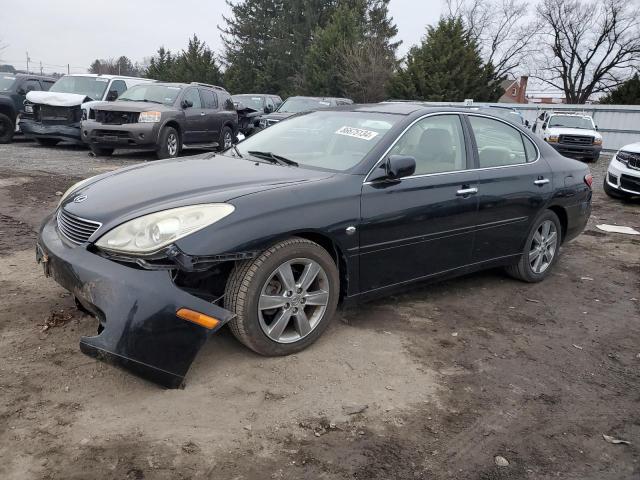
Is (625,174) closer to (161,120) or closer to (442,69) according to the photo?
(161,120)

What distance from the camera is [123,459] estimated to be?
2482 mm

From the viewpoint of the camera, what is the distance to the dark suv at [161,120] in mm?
11602

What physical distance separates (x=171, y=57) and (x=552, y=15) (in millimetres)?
33020

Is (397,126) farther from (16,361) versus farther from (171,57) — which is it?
(171,57)

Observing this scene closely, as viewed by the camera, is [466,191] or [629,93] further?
[629,93]

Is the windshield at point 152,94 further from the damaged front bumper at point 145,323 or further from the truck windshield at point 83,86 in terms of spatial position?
the damaged front bumper at point 145,323

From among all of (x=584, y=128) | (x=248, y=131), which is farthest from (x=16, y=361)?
(x=584, y=128)

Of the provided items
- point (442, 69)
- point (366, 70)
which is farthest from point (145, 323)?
point (366, 70)

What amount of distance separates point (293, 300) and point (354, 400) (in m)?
0.69

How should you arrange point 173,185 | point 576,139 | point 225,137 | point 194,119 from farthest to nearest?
point 576,139, point 225,137, point 194,119, point 173,185

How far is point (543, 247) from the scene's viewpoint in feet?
17.5

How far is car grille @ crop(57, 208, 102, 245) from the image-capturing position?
325 centimetres

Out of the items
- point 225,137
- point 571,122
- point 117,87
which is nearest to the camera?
point 117,87

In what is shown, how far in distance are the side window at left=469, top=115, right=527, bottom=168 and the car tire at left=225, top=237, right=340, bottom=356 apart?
188 cm
